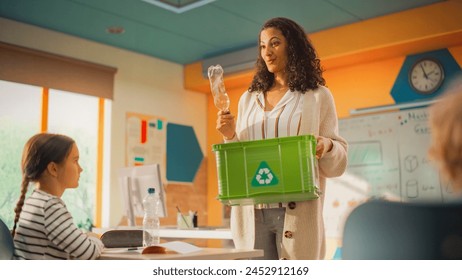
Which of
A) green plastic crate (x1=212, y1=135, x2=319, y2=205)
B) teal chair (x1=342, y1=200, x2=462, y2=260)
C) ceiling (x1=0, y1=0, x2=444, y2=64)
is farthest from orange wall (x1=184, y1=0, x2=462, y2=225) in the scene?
teal chair (x1=342, y1=200, x2=462, y2=260)

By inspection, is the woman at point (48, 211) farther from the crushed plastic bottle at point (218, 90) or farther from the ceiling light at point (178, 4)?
the ceiling light at point (178, 4)

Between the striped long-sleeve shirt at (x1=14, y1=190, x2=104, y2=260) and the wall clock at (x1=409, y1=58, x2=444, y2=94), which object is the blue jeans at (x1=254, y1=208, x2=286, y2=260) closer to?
the striped long-sleeve shirt at (x1=14, y1=190, x2=104, y2=260)

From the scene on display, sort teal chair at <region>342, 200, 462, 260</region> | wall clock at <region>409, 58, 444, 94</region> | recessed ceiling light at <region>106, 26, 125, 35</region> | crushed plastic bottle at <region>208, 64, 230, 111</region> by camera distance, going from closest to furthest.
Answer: teal chair at <region>342, 200, 462, 260</region>, crushed plastic bottle at <region>208, 64, 230, 111</region>, wall clock at <region>409, 58, 444, 94</region>, recessed ceiling light at <region>106, 26, 125, 35</region>

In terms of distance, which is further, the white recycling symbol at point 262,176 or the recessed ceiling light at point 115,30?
the recessed ceiling light at point 115,30

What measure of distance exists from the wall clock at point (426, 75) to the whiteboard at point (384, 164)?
0.16 m

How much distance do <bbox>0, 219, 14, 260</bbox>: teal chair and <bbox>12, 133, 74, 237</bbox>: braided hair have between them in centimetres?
10

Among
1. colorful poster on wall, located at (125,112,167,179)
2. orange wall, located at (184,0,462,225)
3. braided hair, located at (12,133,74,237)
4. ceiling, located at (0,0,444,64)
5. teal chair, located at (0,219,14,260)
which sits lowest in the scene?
teal chair, located at (0,219,14,260)

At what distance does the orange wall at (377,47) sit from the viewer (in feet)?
11.1

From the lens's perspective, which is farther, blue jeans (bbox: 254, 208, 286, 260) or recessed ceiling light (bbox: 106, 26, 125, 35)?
recessed ceiling light (bbox: 106, 26, 125, 35)

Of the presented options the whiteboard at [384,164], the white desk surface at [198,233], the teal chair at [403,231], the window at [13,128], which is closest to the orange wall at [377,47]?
the whiteboard at [384,164]

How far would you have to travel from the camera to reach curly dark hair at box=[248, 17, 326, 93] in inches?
58.9

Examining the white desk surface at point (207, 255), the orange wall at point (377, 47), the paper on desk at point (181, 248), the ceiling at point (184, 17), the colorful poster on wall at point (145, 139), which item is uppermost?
the ceiling at point (184, 17)

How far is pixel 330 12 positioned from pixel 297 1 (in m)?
0.29
